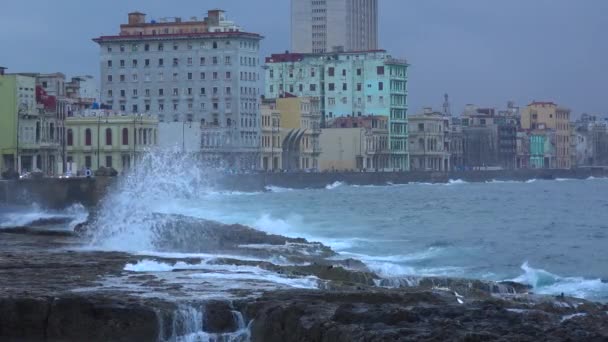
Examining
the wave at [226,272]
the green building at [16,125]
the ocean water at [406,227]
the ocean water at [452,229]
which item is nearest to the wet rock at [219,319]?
the wave at [226,272]

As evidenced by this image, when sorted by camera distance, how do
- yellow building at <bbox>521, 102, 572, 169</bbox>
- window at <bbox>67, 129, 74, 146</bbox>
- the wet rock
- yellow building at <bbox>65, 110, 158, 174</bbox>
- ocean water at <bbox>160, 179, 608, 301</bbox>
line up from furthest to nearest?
1. yellow building at <bbox>521, 102, 572, 169</bbox>
2. window at <bbox>67, 129, 74, 146</bbox>
3. yellow building at <bbox>65, 110, 158, 174</bbox>
4. ocean water at <bbox>160, 179, 608, 301</bbox>
5. the wet rock

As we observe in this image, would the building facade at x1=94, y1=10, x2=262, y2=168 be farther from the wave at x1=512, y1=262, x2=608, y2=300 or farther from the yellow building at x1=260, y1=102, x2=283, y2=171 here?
the wave at x1=512, y1=262, x2=608, y2=300

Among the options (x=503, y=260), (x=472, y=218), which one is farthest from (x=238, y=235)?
(x=472, y=218)

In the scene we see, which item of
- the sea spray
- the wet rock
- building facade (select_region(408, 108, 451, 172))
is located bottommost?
the wet rock

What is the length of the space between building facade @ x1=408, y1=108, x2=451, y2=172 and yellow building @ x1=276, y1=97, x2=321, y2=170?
25.0m

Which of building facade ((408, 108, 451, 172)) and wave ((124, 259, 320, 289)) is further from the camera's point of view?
building facade ((408, 108, 451, 172))

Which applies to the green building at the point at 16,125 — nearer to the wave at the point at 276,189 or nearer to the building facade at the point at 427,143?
the wave at the point at 276,189

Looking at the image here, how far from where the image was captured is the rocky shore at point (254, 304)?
1942 cm

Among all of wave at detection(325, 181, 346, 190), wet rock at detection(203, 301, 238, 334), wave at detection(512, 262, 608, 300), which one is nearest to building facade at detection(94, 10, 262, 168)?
wave at detection(325, 181, 346, 190)

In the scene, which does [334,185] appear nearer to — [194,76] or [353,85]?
[194,76]

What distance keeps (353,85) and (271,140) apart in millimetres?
24889

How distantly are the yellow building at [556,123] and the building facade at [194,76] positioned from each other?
8547 centimetres

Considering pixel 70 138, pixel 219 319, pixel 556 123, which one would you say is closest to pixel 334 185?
pixel 70 138

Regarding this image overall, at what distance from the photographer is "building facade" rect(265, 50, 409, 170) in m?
139
